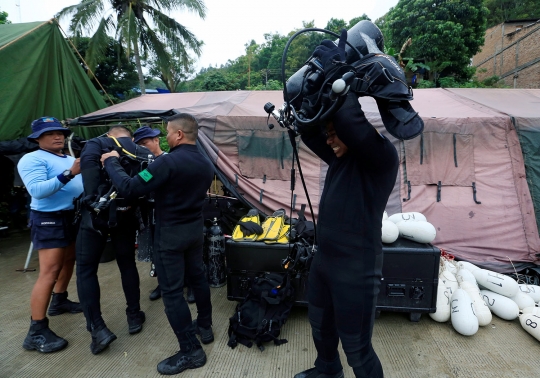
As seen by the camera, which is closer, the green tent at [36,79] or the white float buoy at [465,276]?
the white float buoy at [465,276]

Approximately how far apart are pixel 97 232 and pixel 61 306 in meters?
1.43

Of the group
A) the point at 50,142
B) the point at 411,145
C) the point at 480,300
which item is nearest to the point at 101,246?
the point at 50,142

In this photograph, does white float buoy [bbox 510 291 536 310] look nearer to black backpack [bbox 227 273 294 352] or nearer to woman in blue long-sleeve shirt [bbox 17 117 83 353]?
black backpack [bbox 227 273 294 352]

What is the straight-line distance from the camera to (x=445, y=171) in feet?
14.8

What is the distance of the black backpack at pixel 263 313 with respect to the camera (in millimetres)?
2826

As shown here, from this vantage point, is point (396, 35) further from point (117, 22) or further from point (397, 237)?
point (397, 237)

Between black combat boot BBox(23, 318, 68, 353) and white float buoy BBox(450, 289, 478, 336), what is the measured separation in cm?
359

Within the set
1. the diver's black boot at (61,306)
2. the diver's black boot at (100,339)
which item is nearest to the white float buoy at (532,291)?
the diver's black boot at (100,339)

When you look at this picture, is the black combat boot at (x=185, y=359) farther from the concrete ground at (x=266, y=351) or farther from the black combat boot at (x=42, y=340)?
the black combat boot at (x=42, y=340)

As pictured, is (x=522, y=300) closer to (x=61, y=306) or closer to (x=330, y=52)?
(x=330, y=52)

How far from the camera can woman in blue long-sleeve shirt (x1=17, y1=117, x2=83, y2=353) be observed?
2.64 meters

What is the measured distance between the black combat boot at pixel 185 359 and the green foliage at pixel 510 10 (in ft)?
112

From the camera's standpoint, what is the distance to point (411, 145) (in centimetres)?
457

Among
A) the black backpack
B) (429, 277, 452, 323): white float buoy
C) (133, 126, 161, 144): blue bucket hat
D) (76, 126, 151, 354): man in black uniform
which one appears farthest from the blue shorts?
(429, 277, 452, 323): white float buoy
